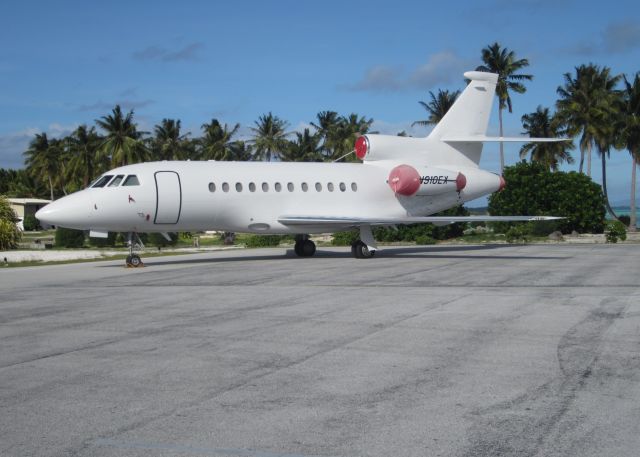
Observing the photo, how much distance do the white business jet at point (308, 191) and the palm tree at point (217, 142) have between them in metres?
60.6

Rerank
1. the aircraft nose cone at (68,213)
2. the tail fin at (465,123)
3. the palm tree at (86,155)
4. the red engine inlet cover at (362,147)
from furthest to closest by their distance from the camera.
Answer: the palm tree at (86,155)
the tail fin at (465,123)
the red engine inlet cover at (362,147)
the aircraft nose cone at (68,213)

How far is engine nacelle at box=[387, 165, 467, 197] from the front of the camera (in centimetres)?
2597

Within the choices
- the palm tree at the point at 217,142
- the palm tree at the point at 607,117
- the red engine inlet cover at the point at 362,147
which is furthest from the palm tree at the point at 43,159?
the red engine inlet cover at the point at 362,147

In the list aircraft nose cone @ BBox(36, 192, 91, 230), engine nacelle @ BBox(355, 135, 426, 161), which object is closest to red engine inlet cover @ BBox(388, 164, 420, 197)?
engine nacelle @ BBox(355, 135, 426, 161)

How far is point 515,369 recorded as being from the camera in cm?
736

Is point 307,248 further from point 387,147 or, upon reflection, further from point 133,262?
point 133,262

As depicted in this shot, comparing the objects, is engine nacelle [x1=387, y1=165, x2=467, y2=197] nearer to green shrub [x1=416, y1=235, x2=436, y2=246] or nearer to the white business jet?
the white business jet

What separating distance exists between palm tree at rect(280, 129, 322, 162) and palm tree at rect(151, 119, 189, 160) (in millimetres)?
13031

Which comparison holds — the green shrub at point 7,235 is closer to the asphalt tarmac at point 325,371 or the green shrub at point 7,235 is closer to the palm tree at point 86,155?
the asphalt tarmac at point 325,371

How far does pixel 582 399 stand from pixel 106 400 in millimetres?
4119

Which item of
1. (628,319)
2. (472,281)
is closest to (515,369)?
(628,319)

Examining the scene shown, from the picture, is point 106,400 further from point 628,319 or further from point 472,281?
point 472,281

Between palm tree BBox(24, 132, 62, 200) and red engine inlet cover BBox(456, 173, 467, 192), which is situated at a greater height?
palm tree BBox(24, 132, 62, 200)

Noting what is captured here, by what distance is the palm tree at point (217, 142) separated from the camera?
3386 inches
